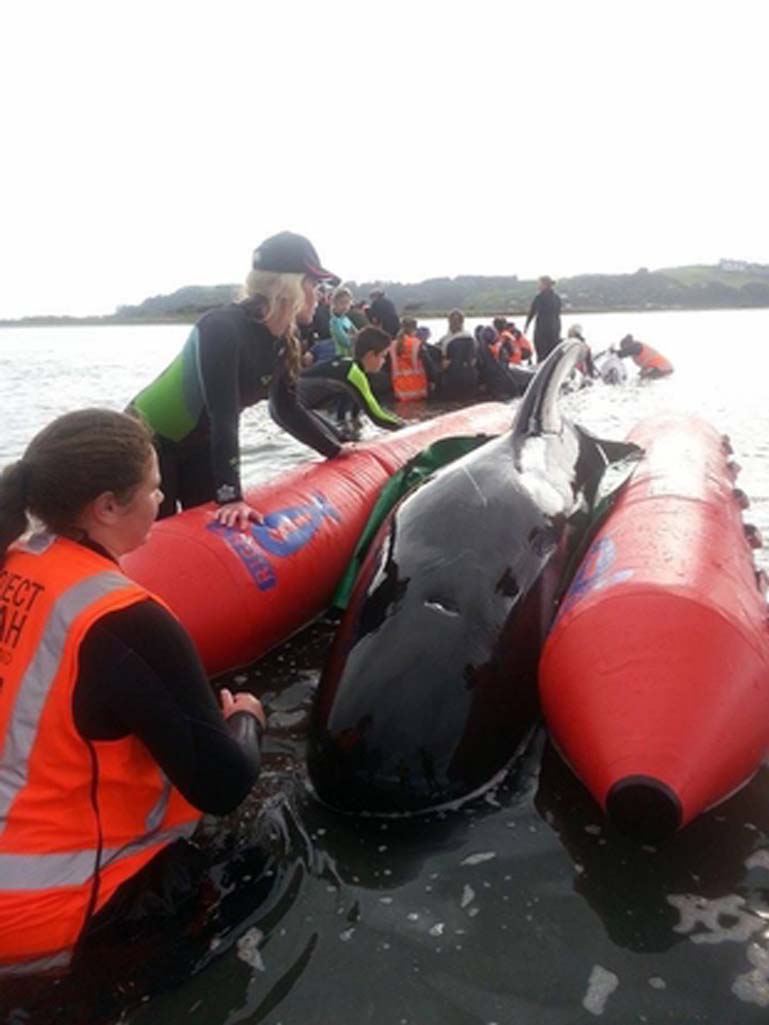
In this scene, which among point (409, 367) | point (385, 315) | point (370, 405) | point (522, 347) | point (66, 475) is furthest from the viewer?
point (522, 347)

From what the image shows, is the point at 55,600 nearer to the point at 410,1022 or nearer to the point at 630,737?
the point at 410,1022

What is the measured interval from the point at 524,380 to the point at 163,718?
15.0 m

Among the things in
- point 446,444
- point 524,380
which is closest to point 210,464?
point 446,444

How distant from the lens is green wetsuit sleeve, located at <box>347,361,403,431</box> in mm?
8508

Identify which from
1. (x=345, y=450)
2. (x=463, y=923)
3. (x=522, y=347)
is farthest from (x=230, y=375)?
(x=522, y=347)

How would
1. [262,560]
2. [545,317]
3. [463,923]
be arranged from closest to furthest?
[463,923] → [262,560] → [545,317]

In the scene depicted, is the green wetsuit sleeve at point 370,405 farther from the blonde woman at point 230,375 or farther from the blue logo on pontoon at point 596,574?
the blue logo on pontoon at point 596,574

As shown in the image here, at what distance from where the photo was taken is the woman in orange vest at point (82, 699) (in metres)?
2.27

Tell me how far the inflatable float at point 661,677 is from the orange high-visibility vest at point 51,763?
60.5 inches

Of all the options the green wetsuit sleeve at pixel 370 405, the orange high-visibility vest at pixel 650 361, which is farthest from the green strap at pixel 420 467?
the orange high-visibility vest at pixel 650 361

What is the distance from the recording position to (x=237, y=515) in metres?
4.55

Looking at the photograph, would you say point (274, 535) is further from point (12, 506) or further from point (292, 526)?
point (12, 506)

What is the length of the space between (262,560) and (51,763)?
2177mm

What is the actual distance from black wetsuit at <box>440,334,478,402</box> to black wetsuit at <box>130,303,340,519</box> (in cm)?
1074
